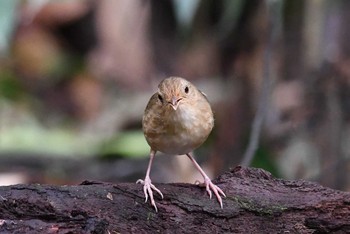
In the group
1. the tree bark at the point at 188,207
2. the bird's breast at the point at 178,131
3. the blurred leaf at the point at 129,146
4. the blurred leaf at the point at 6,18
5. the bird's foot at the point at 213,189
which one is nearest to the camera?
the tree bark at the point at 188,207

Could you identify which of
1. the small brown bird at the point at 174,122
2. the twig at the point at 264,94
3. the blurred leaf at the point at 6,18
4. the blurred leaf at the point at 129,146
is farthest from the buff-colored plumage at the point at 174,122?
the blurred leaf at the point at 129,146

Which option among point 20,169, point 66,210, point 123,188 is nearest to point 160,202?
point 123,188

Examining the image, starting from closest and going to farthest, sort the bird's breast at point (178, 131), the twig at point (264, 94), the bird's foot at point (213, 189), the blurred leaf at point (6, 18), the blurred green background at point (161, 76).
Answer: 1. the bird's foot at point (213, 189)
2. the bird's breast at point (178, 131)
3. the blurred leaf at point (6, 18)
4. the twig at point (264, 94)
5. the blurred green background at point (161, 76)

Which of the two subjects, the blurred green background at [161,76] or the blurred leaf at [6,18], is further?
the blurred green background at [161,76]

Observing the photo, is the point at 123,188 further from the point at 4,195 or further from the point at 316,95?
the point at 316,95

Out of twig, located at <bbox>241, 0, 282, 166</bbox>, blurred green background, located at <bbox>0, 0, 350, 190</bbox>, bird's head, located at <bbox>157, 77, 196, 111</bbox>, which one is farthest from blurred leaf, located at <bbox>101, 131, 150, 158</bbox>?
bird's head, located at <bbox>157, 77, 196, 111</bbox>

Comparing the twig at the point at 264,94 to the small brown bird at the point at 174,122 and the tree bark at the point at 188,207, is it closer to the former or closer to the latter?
the small brown bird at the point at 174,122

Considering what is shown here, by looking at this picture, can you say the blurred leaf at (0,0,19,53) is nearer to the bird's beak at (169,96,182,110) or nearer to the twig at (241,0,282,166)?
the bird's beak at (169,96,182,110)
